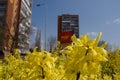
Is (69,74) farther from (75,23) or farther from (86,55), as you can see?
(75,23)

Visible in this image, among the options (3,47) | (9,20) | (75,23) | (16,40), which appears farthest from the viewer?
(75,23)

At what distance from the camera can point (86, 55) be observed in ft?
5.70

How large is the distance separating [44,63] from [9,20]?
5773 cm

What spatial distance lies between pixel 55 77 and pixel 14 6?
6164 centimetres

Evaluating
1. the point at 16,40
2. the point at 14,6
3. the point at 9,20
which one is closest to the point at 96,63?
the point at 16,40

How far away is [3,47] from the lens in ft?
178

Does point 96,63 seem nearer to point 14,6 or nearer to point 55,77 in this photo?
point 55,77

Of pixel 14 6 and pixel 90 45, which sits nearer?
pixel 90 45

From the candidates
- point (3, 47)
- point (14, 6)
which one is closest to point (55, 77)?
point (3, 47)

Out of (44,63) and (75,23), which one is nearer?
(44,63)

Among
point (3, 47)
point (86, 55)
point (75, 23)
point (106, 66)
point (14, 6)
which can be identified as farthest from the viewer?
point (75, 23)

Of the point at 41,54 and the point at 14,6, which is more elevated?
the point at 14,6

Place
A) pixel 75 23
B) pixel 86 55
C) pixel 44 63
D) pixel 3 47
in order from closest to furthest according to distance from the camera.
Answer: pixel 86 55 → pixel 44 63 → pixel 3 47 → pixel 75 23

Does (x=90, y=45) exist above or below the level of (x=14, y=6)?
below
